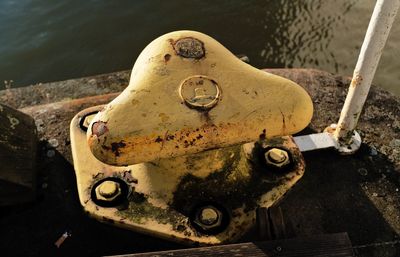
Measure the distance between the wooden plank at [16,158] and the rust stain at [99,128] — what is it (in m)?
0.73

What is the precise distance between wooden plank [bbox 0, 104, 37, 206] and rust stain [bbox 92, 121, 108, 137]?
2.40ft

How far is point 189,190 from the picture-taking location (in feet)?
8.27

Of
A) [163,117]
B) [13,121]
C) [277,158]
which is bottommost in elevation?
[277,158]

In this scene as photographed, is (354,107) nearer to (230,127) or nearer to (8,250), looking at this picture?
(230,127)

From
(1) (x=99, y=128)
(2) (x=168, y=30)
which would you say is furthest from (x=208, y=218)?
(2) (x=168, y=30)

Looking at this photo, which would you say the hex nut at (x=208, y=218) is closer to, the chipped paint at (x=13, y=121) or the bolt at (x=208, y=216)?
the bolt at (x=208, y=216)

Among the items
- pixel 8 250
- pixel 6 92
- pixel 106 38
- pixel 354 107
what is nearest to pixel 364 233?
pixel 354 107

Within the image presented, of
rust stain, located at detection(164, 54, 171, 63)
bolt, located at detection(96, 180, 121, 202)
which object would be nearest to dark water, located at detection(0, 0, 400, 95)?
bolt, located at detection(96, 180, 121, 202)

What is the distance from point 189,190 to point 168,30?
3.29m

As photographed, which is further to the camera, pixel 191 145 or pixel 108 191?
pixel 108 191

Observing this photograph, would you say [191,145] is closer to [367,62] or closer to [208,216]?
[208,216]

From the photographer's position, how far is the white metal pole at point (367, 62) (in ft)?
7.38

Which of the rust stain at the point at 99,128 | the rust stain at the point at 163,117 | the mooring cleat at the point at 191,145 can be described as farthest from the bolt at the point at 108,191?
the rust stain at the point at 163,117

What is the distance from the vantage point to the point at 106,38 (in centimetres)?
529
